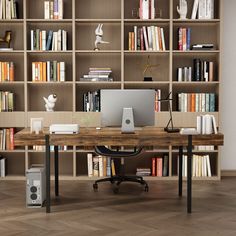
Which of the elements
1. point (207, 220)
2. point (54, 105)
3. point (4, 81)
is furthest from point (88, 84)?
point (207, 220)

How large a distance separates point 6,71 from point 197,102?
8.91ft

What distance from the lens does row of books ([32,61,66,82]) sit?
288 inches

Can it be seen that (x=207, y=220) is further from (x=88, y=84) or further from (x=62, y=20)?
(x=62, y=20)

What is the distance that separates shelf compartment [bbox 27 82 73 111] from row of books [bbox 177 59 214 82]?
64.8 inches

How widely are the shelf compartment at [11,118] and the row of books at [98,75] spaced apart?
3.31ft

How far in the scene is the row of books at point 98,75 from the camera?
24.0 ft

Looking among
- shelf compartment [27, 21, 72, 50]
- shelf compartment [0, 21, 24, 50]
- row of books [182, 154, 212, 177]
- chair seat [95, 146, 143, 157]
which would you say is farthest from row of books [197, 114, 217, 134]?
shelf compartment [0, 21, 24, 50]

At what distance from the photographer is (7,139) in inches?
289

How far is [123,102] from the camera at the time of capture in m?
5.78

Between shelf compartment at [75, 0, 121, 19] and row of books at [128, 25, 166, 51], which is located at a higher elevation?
shelf compartment at [75, 0, 121, 19]

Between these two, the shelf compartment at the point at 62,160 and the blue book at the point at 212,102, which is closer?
the blue book at the point at 212,102

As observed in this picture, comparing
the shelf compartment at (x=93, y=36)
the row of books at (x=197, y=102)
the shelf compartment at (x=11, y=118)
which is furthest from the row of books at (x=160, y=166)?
the shelf compartment at (x=11, y=118)

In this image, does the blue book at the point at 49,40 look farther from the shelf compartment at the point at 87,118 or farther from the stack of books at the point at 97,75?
the shelf compartment at the point at 87,118

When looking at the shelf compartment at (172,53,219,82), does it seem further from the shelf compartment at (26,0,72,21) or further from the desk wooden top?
the desk wooden top
